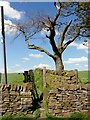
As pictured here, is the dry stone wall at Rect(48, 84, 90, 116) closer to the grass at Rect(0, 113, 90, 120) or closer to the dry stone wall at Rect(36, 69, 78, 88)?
the grass at Rect(0, 113, 90, 120)

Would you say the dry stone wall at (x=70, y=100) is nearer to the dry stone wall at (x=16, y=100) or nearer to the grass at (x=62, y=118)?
the grass at (x=62, y=118)

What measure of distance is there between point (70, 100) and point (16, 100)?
172 centimetres

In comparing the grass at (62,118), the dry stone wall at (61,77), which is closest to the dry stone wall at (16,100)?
the grass at (62,118)

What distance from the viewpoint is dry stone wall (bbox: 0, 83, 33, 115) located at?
830 centimetres

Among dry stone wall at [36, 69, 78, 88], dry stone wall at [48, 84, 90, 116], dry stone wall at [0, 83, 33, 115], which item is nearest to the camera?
dry stone wall at [48, 84, 90, 116]

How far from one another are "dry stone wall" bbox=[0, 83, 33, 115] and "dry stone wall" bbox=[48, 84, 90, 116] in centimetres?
72

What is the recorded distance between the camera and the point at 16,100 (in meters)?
8.34

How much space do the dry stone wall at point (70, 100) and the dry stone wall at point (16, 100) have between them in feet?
2.37

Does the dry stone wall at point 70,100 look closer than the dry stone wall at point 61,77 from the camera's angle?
Yes

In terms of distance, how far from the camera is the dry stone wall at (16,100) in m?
8.30

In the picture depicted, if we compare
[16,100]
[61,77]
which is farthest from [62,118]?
[61,77]

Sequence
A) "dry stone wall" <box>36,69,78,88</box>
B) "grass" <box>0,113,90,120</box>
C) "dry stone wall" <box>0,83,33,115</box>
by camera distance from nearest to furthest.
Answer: "grass" <box>0,113,90,120</box>
"dry stone wall" <box>0,83,33,115</box>
"dry stone wall" <box>36,69,78,88</box>

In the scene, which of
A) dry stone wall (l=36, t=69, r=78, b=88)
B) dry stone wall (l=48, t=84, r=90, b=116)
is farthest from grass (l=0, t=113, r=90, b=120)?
dry stone wall (l=36, t=69, r=78, b=88)

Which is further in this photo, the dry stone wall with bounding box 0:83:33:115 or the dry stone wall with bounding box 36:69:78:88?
the dry stone wall with bounding box 36:69:78:88
